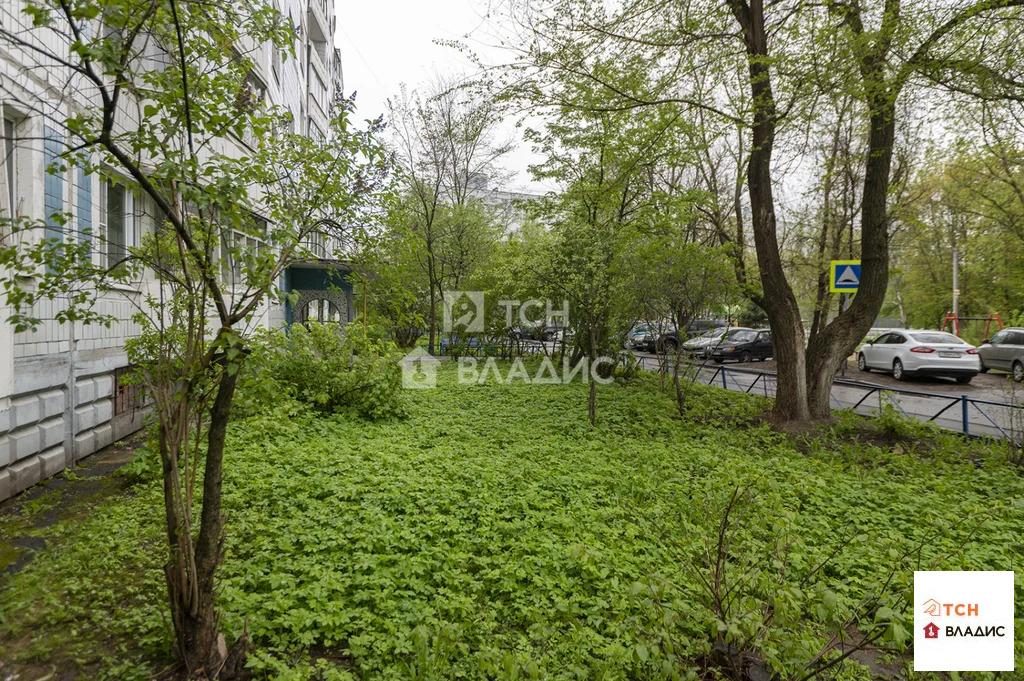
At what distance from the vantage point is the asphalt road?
876 cm

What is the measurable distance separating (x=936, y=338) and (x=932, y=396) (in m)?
8.58

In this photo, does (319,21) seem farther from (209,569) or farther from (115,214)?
(209,569)

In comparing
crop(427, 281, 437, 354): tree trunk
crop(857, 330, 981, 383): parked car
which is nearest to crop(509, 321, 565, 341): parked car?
crop(427, 281, 437, 354): tree trunk

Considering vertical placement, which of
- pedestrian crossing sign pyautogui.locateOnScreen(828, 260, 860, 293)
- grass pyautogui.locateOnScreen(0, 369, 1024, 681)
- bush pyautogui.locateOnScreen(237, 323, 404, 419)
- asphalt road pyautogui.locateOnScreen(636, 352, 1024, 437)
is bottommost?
grass pyautogui.locateOnScreen(0, 369, 1024, 681)

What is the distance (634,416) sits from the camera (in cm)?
1046

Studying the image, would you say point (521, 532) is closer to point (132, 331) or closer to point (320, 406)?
point (320, 406)

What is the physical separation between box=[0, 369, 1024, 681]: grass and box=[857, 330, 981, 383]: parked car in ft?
29.1

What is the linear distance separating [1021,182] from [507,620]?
18863mm

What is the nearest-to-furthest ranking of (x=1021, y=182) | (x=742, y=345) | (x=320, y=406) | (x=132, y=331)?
(x=132, y=331)
(x=320, y=406)
(x=1021, y=182)
(x=742, y=345)

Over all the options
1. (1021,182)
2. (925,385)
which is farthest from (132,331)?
(1021,182)

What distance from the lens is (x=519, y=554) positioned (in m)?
4.45

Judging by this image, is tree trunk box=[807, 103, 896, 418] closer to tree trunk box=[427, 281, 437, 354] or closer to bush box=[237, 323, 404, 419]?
bush box=[237, 323, 404, 419]

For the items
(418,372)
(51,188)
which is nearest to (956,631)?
(51,188)

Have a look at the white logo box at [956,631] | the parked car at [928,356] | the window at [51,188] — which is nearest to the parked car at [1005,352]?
the parked car at [928,356]
